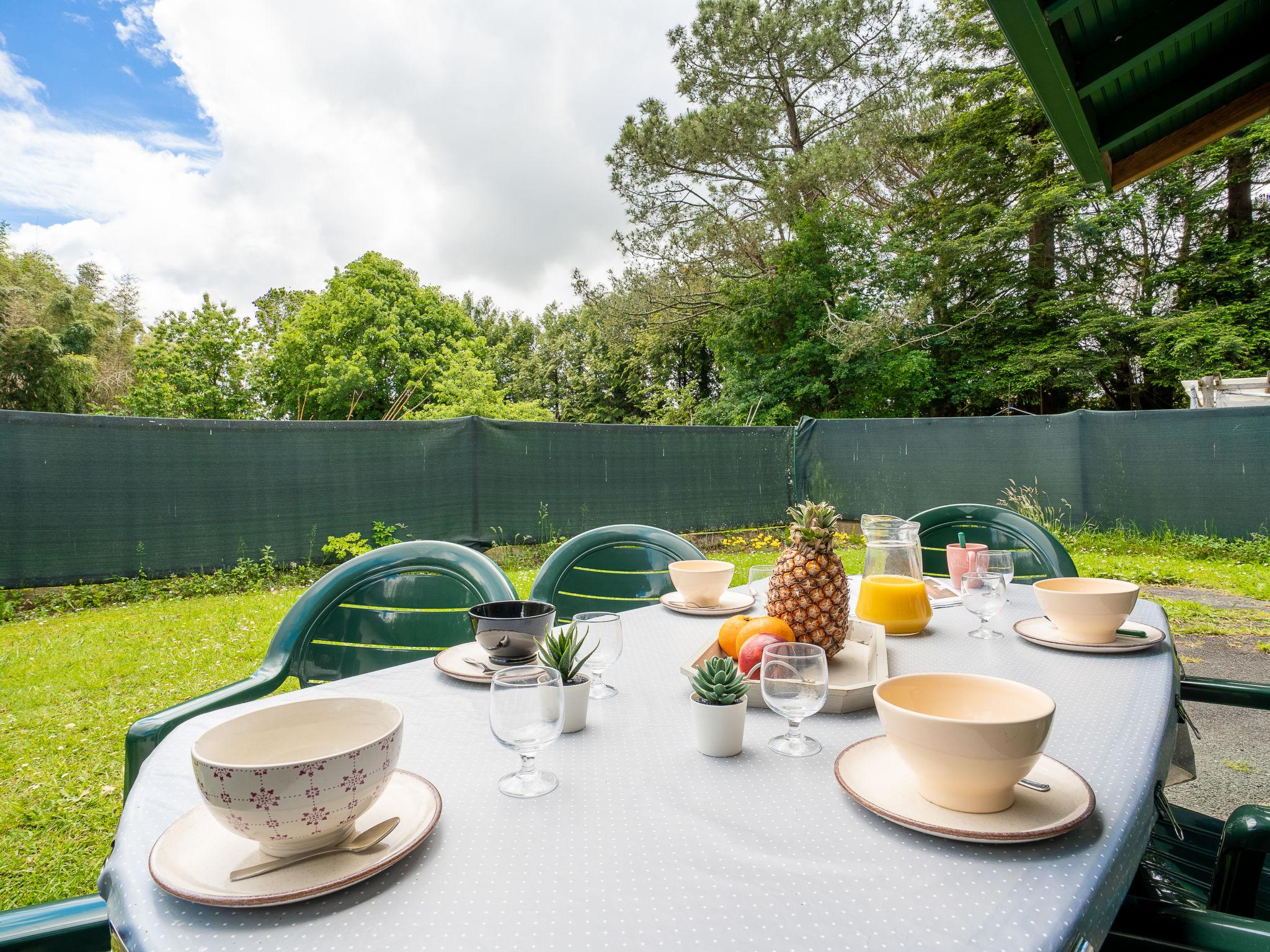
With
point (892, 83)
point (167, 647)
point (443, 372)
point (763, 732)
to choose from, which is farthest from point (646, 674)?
point (443, 372)

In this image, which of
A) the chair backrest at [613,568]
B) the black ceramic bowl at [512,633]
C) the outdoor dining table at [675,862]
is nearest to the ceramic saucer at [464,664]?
the black ceramic bowl at [512,633]

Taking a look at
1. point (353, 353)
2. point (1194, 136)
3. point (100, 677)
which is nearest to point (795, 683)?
point (1194, 136)

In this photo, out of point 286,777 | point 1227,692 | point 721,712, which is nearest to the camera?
point 286,777

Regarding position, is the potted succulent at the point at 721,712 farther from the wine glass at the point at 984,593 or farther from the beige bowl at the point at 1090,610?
the beige bowl at the point at 1090,610

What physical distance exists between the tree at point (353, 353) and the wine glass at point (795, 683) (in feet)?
65.6

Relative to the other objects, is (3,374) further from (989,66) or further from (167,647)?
(989,66)

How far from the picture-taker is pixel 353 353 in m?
20.5

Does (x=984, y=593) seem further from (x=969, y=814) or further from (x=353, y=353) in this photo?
(x=353, y=353)

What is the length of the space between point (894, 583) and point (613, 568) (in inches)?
37.8

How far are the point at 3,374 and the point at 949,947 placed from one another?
2307 centimetres

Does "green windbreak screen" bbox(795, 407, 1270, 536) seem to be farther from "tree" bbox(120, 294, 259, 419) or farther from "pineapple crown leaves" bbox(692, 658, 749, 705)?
"tree" bbox(120, 294, 259, 419)

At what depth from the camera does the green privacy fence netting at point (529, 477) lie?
17.3 ft

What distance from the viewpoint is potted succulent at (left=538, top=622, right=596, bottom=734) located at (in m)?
0.98

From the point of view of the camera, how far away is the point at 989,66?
14.3 m
